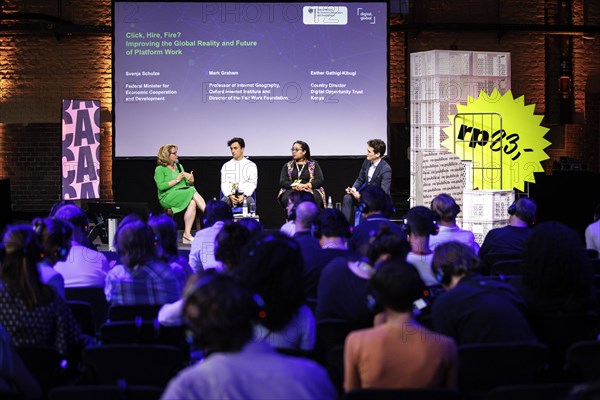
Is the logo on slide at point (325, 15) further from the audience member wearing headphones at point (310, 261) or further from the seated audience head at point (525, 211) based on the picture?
the audience member wearing headphones at point (310, 261)

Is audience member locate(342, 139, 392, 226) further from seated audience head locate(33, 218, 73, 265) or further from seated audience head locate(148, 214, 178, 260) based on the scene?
seated audience head locate(33, 218, 73, 265)

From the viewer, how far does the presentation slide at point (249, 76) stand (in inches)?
533

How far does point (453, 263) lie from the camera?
155 inches

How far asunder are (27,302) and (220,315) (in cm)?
180

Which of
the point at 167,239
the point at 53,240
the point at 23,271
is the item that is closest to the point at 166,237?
the point at 167,239

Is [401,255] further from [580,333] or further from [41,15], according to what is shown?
[41,15]

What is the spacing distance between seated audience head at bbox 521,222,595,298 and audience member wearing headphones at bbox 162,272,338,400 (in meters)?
2.23

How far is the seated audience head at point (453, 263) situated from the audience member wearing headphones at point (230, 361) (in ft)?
5.91

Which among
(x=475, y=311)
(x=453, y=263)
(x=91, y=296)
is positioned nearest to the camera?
(x=475, y=311)

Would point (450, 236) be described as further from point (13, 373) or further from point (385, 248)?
point (13, 373)

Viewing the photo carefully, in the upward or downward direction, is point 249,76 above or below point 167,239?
above

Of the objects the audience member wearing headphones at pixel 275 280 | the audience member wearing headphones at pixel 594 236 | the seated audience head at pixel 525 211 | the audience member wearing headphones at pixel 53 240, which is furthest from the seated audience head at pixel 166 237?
the audience member wearing headphones at pixel 594 236

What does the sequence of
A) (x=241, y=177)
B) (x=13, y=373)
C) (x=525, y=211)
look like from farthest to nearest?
(x=241, y=177), (x=525, y=211), (x=13, y=373)

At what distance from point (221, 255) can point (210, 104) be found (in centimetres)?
945
